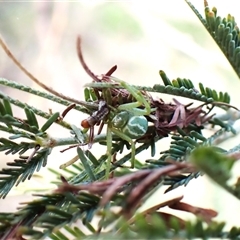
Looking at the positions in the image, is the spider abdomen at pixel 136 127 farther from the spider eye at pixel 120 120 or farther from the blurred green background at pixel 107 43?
the blurred green background at pixel 107 43

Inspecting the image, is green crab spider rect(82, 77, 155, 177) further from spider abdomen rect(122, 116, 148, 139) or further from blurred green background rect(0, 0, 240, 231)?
blurred green background rect(0, 0, 240, 231)

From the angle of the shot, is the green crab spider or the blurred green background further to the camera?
the blurred green background

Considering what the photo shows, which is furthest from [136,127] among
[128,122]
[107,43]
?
[107,43]

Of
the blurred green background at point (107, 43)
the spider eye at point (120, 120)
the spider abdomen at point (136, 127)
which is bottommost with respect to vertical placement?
the spider abdomen at point (136, 127)

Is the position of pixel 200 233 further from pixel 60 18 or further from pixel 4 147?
pixel 60 18

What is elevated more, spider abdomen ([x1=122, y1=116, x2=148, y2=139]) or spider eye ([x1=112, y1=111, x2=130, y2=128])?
spider eye ([x1=112, y1=111, x2=130, y2=128])

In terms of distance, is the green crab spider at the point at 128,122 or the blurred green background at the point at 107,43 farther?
the blurred green background at the point at 107,43

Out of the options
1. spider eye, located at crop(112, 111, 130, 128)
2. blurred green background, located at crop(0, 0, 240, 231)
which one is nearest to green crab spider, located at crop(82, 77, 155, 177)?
spider eye, located at crop(112, 111, 130, 128)

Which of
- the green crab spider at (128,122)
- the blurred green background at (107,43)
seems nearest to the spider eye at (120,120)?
the green crab spider at (128,122)

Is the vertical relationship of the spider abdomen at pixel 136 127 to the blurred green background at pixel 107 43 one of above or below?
below
